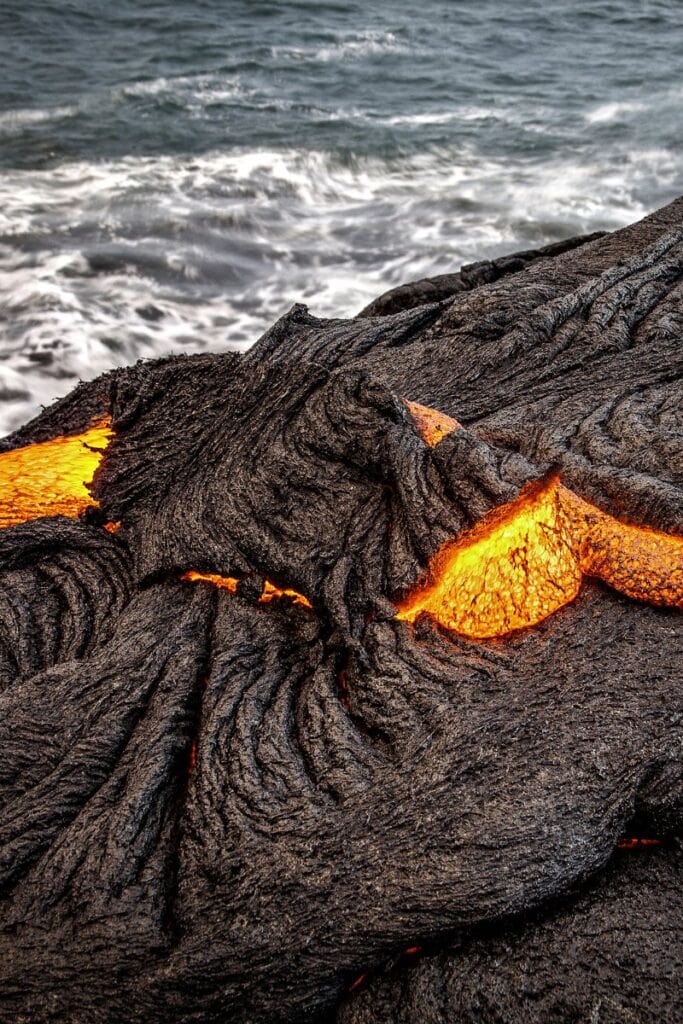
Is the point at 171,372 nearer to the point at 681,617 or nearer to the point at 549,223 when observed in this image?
the point at 681,617

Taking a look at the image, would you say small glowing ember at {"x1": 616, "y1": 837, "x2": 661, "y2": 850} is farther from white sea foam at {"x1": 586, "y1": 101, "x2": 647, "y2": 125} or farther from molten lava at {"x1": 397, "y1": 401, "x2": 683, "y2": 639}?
white sea foam at {"x1": 586, "y1": 101, "x2": 647, "y2": 125}

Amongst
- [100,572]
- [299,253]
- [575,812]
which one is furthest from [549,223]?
[575,812]

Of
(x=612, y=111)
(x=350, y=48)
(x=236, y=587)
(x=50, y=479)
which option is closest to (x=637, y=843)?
(x=236, y=587)

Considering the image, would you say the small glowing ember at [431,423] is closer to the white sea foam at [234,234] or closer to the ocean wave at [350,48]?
the white sea foam at [234,234]

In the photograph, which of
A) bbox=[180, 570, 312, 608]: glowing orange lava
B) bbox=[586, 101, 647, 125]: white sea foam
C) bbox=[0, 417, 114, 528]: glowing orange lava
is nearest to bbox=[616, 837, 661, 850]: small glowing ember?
bbox=[180, 570, 312, 608]: glowing orange lava

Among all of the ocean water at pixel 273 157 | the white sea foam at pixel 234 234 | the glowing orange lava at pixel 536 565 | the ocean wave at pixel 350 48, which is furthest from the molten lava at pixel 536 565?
the ocean wave at pixel 350 48
